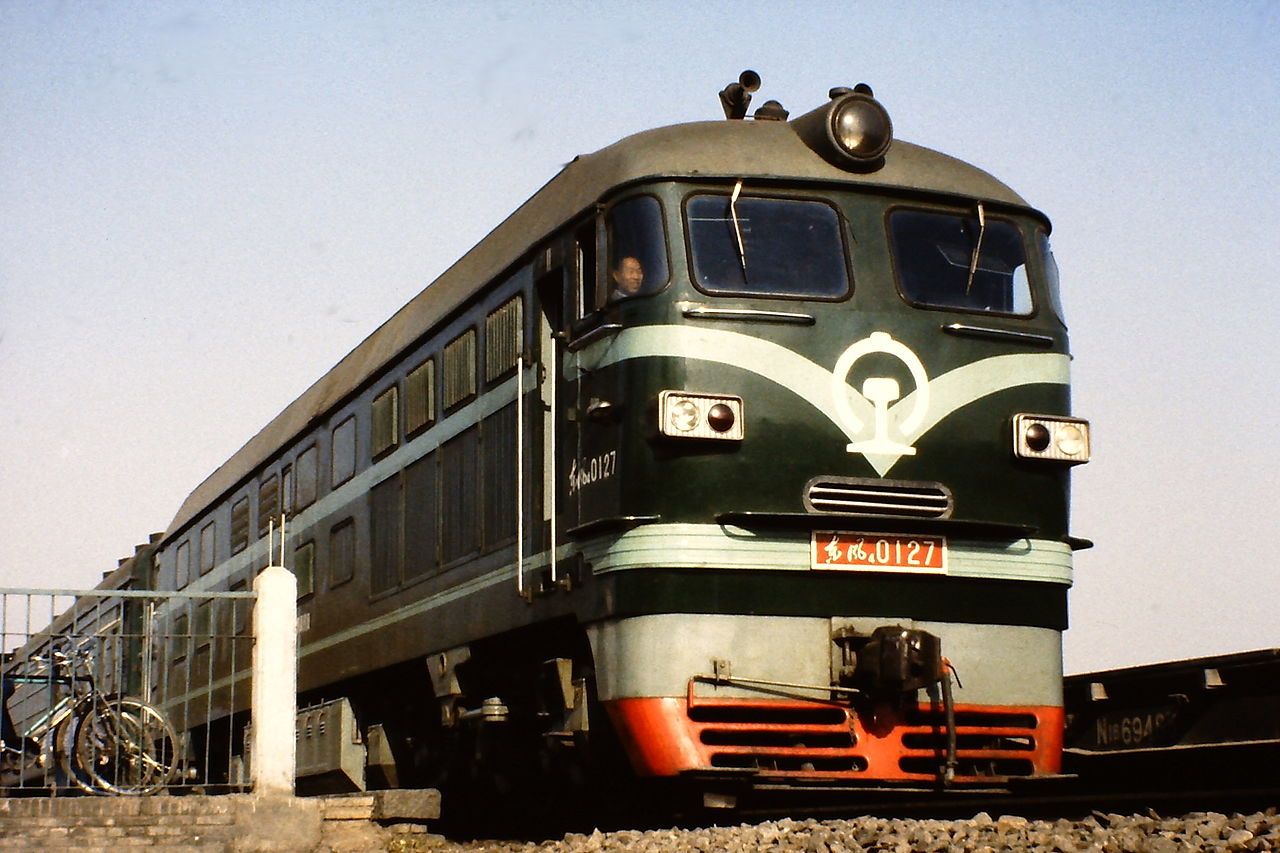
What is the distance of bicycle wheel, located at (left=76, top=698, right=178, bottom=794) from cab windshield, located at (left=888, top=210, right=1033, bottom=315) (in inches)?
193

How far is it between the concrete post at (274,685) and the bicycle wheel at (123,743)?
26.9 inches

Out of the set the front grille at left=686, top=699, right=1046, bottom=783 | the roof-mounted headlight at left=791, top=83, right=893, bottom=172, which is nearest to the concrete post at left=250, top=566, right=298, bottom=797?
the front grille at left=686, top=699, right=1046, bottom=783

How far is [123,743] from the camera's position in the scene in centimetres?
1061

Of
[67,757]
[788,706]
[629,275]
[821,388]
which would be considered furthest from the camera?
[67,757]

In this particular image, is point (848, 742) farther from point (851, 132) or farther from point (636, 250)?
point (851, 132)

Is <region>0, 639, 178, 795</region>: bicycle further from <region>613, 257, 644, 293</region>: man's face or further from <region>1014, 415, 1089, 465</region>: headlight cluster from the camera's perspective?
<region>1014, 415, 1089, 465</region>: headlight cluster

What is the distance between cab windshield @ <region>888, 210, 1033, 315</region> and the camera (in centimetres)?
943

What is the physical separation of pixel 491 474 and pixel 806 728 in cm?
272

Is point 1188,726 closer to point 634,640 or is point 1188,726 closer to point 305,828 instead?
point 634,640

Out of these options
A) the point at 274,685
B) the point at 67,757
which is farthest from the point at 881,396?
the point at 67,757

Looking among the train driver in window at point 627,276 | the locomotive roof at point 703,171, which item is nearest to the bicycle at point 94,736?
the locomotive roof at point 703,171

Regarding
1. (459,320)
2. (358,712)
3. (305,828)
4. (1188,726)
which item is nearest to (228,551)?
(358,712)

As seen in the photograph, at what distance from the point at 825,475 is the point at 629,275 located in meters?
1.42

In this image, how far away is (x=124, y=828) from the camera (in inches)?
361
